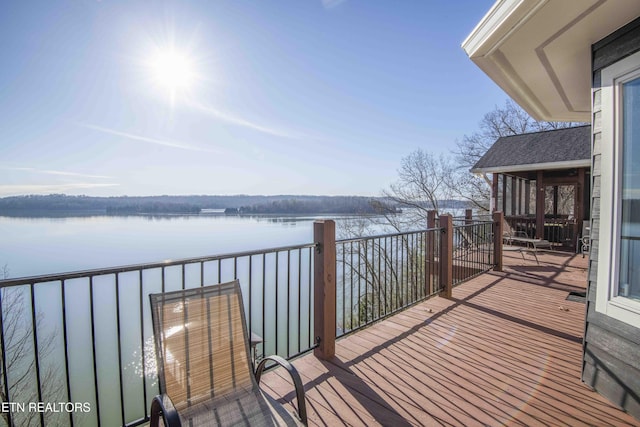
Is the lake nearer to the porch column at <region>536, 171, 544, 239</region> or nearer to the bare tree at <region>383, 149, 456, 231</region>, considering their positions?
the bare tree at <region>383, 149, 456, 231</region>

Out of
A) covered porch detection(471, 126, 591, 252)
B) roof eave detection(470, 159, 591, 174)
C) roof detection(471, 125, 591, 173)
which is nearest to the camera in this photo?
roof eave detection(470, 159, 591, 174)

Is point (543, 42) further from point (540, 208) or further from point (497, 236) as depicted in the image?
point (540, 208)

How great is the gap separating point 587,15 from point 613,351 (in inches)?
89.5

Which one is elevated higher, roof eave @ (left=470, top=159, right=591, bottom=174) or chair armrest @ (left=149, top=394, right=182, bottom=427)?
roof eave @ (left=470, top=159, right=591, bottom=174)

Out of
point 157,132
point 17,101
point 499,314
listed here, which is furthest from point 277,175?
point 499,314

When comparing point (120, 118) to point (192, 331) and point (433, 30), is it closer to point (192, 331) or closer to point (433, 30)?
point (433, 30)

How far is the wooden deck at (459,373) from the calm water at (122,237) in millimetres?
9472

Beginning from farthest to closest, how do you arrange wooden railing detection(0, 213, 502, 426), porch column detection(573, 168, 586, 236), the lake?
the lake → porch column detection(573, 168, 586, 236) → wooden railing detection(0, 213, 502, 426)

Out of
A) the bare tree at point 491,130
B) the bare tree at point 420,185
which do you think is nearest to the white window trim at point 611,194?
the bare tree at point 420,185

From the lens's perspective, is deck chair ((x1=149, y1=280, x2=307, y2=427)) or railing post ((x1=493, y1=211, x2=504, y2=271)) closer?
deck chair ((x1=149, y1=280, x2=307, y2=427))

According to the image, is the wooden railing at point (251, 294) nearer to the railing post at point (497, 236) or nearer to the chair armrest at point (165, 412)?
the railing post at point (497, 236)

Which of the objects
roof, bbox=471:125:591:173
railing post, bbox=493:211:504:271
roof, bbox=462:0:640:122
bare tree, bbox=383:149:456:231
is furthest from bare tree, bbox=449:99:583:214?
roof, bbox=462:0:640:122

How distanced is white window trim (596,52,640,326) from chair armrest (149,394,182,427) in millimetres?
2702

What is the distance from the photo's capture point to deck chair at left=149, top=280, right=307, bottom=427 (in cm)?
158
